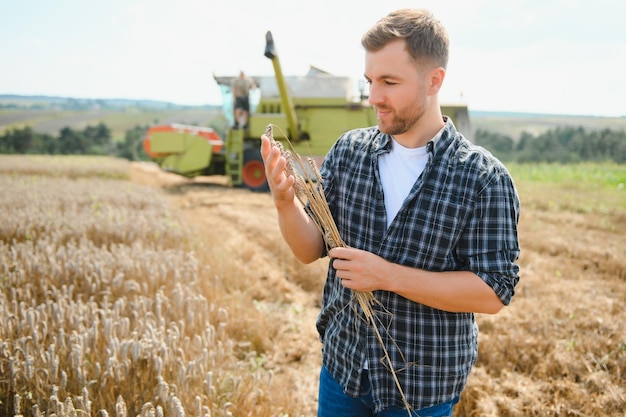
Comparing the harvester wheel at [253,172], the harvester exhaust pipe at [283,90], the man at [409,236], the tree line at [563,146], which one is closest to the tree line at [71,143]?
the harvester wheel at [253,172]

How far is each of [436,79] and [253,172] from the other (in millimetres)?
12105

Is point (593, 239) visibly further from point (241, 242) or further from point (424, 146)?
point (424, 146)

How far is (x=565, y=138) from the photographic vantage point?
35750 mm

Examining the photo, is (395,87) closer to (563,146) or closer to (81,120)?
(563,146)

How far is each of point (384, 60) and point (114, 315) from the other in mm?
2327

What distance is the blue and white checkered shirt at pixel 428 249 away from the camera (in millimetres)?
1406

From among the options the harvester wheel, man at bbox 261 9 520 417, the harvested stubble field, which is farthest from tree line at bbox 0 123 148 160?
man at bbox 261 9 520 417

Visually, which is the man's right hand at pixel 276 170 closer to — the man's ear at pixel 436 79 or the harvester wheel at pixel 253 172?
the man's ear at pixel 436 79

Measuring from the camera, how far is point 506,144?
38875 millimetres

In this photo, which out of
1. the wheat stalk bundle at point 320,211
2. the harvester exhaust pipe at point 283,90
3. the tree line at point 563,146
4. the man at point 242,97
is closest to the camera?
the wheat stalk bundle at point 320,211

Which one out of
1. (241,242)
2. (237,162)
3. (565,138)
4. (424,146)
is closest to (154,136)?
(237,162)

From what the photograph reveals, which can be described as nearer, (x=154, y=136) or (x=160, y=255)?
(x=160, y=255)

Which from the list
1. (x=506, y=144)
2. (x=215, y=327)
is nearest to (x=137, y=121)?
(x=506, y=144)

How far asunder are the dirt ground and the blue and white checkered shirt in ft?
5.11
